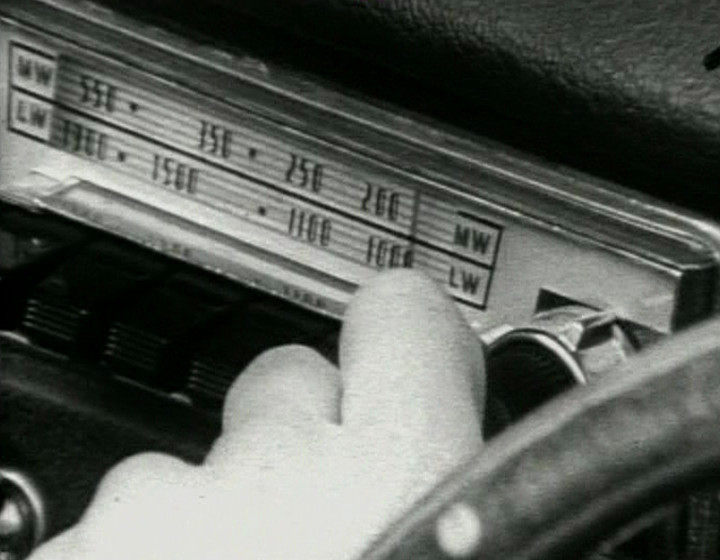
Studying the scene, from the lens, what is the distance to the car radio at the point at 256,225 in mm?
1027

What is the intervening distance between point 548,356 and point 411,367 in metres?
0.17

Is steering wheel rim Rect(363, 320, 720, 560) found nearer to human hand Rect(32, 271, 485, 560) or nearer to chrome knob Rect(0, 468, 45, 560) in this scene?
human hand Rect(32, 271, 485, 560)

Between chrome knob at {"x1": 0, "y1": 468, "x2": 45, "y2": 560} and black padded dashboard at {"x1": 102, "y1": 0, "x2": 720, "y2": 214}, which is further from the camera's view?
chrome knob at {"x1": 0, "y1": 468, "x2": 45, "y2": 560}

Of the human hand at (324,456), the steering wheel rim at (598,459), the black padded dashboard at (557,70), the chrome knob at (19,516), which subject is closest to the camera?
the steering wheel rim at (598,459)

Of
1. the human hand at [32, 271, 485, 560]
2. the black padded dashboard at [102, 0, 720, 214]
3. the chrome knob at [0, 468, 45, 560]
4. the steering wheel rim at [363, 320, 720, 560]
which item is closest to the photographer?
the steering wheel rim at [363, 320, 720, 560]

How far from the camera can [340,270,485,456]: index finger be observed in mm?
853

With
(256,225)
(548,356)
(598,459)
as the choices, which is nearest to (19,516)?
(256,225)

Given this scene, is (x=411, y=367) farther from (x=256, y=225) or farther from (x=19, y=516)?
(x=19, y=516)

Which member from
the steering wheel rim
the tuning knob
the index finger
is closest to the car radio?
the tuning knob

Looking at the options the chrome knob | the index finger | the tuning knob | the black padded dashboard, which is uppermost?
the black padded dashboard

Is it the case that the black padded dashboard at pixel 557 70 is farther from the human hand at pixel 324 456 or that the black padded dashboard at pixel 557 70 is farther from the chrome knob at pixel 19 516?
the chrome knob at pixel 19 516

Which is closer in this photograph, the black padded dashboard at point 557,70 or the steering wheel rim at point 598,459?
the steering wheel rim at point 598,459

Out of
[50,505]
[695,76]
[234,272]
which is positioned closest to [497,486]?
[695,76]

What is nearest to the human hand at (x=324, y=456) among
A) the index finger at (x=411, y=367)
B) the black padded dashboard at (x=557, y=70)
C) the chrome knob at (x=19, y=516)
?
the index finger at (x=411, y=367)
